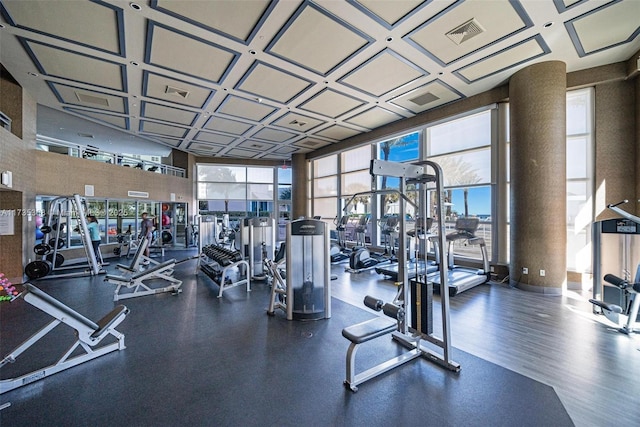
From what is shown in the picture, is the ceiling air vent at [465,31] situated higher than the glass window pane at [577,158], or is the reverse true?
the ceiling air vent at [465,31]

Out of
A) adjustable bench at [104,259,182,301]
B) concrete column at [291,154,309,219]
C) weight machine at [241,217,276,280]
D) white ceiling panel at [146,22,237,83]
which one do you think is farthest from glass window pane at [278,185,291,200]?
adjustable bench at [104,259,182,301]

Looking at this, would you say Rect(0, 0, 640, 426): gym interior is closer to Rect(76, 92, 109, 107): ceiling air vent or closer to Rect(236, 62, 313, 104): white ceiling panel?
Rect(236, 62, 313, 104): white ceiling panel

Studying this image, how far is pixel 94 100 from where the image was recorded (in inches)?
251

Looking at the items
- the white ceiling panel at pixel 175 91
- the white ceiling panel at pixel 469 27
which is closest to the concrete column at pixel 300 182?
the white ceiling panel at pixel 175 91

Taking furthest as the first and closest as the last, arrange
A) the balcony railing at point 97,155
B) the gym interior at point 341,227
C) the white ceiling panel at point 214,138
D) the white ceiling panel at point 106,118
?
1. the white ceiling panel at point 214,138
2. the white ceiling panel at point 106,118
3. the balcony railing at point 97,155
4. the gym interior at point 341,227

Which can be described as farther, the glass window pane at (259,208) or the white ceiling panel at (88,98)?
the glass window pane at (259,208)

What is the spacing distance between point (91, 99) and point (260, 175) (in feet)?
24.8

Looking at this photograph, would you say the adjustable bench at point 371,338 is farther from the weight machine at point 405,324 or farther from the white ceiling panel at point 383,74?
the white ceiling panel at point 383,74

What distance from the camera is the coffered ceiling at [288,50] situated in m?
3.60

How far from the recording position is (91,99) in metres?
6.32

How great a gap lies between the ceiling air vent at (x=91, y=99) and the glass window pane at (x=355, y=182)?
746cm

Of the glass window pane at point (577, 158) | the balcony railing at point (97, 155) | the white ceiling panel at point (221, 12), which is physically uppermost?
the white ceiling panel at point (221, 12)

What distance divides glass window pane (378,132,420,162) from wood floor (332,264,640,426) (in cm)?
459

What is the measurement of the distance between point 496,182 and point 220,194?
11.1m
